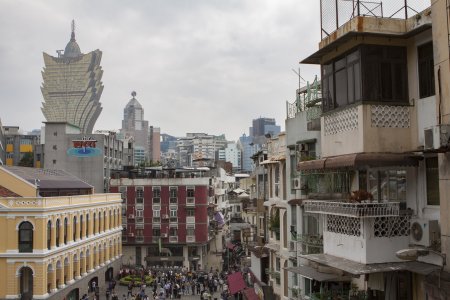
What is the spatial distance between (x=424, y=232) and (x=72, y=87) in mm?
137033

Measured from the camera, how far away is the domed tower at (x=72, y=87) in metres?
137

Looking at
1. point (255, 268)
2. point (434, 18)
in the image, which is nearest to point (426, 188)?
point (434, 18)

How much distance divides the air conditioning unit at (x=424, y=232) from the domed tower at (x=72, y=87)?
132147 millimetres

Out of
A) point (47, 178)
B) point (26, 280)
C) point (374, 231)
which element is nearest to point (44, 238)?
point (26, 280)

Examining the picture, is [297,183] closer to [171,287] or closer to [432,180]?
[432,180]

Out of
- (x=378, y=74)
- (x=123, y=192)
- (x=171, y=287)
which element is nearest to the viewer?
(x=378, y=74)

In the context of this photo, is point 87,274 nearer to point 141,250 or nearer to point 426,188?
point 141,250

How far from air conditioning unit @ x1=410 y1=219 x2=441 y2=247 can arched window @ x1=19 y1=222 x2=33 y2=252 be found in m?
31.6

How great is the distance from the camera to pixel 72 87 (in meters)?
138

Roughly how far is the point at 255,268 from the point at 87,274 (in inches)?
741

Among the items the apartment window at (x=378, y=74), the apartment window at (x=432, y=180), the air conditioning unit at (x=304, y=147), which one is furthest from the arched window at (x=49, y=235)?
the apartment window at (x=432, y=180)

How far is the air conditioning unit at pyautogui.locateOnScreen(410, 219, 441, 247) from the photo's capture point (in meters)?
10.1

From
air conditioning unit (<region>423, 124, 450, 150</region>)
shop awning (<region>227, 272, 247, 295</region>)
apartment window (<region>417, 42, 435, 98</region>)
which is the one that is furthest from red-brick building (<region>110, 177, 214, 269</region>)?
air conditioning unit (<region>423, 124, 450, 150</region>)

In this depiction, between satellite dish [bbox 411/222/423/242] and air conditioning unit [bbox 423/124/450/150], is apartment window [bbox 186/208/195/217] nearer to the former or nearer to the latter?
satellite dish [bbox 411/222/423/242]
